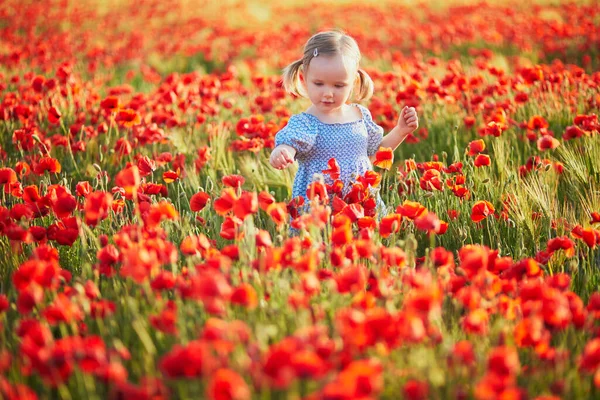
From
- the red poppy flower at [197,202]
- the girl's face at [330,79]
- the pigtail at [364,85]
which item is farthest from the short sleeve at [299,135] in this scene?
the red poppy flower at [197,202]

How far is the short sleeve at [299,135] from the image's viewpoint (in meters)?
2.78

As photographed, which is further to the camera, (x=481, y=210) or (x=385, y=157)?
(x=385, y=157)

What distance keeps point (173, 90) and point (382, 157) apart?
2.13m

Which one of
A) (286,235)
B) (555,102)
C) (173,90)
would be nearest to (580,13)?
(555,102)

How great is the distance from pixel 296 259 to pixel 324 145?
1204mm

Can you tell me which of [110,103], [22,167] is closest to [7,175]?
[22,167]

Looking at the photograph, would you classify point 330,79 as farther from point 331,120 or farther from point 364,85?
point 364,85

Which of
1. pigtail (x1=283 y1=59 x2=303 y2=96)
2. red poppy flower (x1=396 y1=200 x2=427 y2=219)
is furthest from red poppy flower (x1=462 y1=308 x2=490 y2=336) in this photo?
pigtail (x1=283 y1=59 x2=303 y2=96)

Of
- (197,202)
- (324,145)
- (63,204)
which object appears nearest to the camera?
(63,204)

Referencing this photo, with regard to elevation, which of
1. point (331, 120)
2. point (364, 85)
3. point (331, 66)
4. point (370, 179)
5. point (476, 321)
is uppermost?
point (331, 66)

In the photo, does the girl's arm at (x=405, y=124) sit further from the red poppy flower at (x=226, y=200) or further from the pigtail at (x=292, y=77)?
the red poppy flower at (x=226, y=200)

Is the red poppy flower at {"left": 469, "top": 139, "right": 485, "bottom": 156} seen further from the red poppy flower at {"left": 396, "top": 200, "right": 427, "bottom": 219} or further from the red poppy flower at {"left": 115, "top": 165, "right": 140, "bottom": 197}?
the red poppy flower at {"left": 115, "top": 165, "right": 140, "bottom": 197}

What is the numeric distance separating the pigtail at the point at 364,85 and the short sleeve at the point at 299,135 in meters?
0.37

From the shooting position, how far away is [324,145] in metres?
2.89
